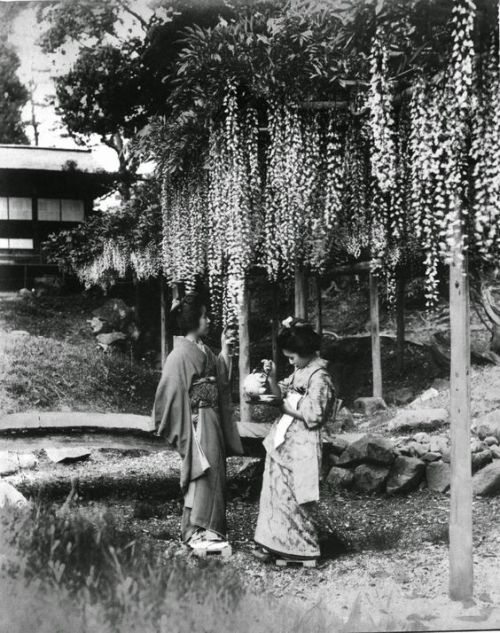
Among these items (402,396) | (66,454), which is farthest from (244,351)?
(66,454)

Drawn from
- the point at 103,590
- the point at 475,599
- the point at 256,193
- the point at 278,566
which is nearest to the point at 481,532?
the point at 475,599

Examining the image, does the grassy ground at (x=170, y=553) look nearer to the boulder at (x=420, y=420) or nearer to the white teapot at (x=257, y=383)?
the boulder at (x=420, y=420)

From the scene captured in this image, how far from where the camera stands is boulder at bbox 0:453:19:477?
397cm

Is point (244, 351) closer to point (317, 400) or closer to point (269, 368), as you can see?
point (269, 368)

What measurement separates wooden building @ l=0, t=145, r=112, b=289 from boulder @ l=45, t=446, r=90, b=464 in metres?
1.06

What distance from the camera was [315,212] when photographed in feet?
14.6

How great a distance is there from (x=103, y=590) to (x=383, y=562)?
1.55 m

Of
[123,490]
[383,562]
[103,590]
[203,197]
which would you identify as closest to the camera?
[103,590]

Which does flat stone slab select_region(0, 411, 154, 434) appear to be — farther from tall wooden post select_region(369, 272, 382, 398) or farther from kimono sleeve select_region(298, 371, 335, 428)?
tall wooden post select_region(369, 272, 382, 398)

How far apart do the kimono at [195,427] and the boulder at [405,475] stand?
1.09 m

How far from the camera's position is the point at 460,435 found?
342 cm

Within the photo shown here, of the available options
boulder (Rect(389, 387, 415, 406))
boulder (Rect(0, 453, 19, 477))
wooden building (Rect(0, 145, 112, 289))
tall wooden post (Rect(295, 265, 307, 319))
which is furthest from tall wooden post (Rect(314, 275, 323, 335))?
boulder (Rect(0, 453, 19, 477))

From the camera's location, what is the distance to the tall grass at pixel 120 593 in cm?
338

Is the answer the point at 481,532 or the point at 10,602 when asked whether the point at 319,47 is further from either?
the point at 10,602
